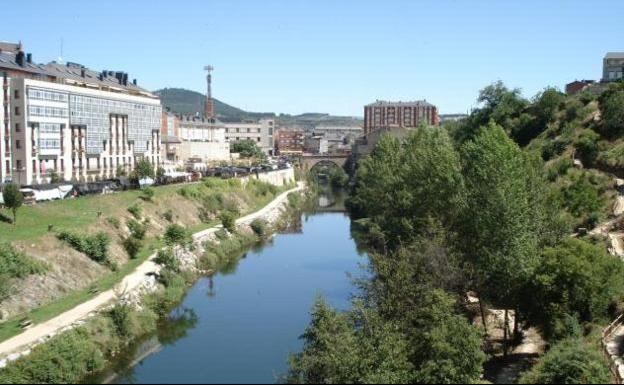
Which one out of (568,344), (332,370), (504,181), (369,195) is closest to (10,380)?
(332,370)

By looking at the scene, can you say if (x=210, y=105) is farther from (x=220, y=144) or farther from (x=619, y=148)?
(x=619, y=148)

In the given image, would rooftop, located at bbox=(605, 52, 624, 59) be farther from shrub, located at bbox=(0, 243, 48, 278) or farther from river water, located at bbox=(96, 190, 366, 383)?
shrub, located at bbox=(0, 243, 48, 278)

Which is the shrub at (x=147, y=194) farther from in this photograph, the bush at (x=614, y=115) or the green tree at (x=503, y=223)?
the bush at (x=614, y=115)

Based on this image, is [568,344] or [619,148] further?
[619,148]

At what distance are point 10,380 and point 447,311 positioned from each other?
1587 centimetres

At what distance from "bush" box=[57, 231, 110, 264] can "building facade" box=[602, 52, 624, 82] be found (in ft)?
284

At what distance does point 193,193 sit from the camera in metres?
67.8

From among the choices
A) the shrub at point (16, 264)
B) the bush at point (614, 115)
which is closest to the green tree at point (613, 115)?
the bush at point (614, 115)

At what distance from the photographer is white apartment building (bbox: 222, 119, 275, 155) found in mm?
167875

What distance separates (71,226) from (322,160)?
99.8m

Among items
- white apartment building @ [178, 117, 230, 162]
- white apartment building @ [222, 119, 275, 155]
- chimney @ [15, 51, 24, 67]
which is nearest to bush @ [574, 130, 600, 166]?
chimney @ [15, 51, 24, 67]

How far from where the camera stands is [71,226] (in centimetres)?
4384

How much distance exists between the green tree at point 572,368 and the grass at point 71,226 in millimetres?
20697

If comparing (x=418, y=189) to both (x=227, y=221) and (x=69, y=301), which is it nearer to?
(x=69, y=301)
